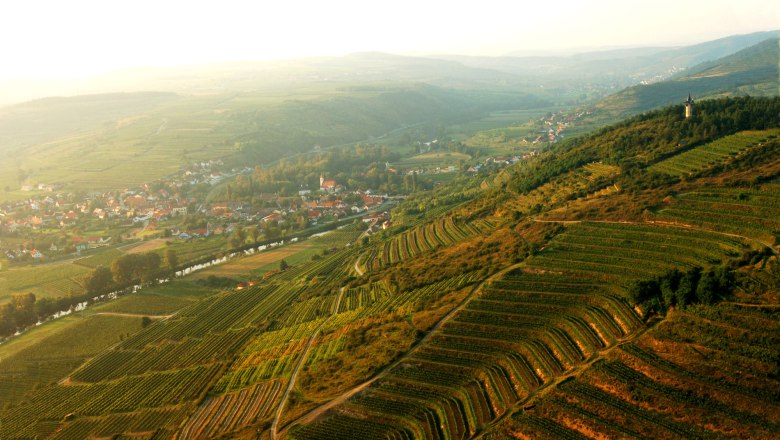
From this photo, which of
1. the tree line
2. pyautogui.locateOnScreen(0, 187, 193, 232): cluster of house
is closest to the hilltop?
the tree line

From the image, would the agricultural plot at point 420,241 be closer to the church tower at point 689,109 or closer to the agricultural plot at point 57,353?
the agricultural plot at point 57,353

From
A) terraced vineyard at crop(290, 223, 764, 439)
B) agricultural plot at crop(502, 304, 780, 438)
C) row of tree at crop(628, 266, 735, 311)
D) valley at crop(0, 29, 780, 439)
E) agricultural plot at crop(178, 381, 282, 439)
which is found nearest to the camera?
agricultural plot at crop(502, 304, 780, 438)

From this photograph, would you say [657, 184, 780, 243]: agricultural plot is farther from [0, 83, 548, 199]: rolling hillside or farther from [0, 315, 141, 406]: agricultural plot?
[0, 83, 548, 199]: rolling hillside

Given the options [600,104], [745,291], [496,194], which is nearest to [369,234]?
[496,194]

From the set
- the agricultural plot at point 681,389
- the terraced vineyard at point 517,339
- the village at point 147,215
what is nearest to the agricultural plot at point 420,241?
the village at point 147,215

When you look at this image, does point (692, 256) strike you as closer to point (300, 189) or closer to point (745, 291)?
point (745, 291)

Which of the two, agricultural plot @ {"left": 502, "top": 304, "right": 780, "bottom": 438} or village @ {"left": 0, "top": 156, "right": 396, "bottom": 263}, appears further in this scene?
village @ {"left": 0, "top": 156, "right": 396, "bottom": 263}
